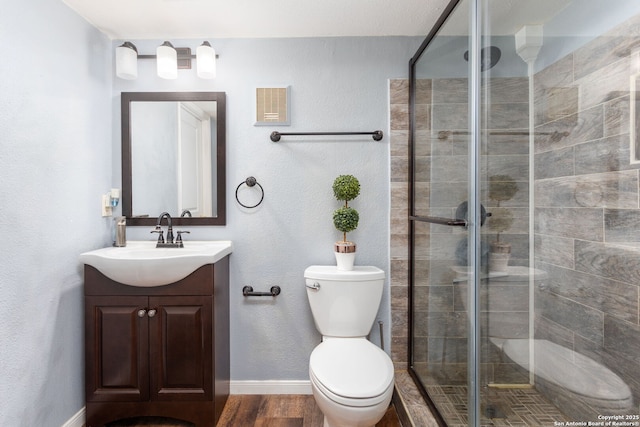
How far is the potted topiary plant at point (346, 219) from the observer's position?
1862mm

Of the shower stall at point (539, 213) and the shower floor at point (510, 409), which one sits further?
the shower floor at point (510, 409)

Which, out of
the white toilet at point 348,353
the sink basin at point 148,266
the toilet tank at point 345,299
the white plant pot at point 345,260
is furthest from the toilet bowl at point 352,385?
the sink basin at point 148,266

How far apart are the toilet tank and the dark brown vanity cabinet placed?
559 millimetres

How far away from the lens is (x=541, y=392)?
103 centimetres

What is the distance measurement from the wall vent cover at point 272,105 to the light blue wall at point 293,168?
0.05 meters

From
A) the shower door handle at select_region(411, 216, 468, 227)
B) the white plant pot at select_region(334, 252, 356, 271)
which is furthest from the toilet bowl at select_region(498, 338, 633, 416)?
the white plant pot at select_region(334, 252, 356, 271)

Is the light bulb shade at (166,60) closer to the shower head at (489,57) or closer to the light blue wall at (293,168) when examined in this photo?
the light blue wall at (293,168)

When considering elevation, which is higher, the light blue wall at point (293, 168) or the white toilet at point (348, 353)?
the light blue wall at point (293, 168)

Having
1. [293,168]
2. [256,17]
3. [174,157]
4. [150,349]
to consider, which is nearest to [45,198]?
[174,157]

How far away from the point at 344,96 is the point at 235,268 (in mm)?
1245

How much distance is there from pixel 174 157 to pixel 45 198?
0.69 metres

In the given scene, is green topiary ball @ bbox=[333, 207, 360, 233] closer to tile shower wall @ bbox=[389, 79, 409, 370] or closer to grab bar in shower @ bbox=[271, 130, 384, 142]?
tile shower wall @ bbox=[389, 79, 409, 370]

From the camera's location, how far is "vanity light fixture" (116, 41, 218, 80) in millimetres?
1858

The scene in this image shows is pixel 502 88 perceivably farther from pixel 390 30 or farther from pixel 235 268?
pixel 235 268
